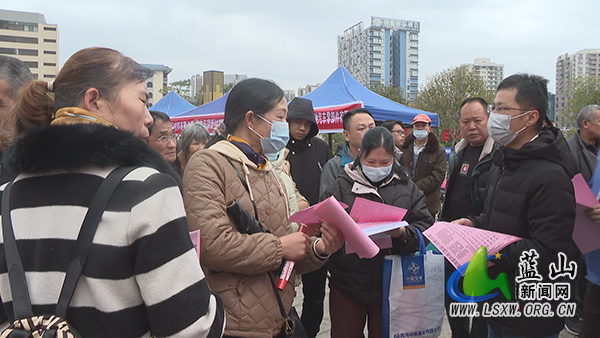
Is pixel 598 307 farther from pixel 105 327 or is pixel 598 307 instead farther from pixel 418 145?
pixel 418 145

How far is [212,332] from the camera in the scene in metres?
1.19

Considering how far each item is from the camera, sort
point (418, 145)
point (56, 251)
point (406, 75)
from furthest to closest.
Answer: point (406, 75) → point (418, 145) → point (56, 251)

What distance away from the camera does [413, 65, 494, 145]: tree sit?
95.0ft

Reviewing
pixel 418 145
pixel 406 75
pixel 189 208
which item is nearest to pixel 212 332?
pixel 189 208

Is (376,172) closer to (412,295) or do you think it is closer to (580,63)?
(412,295)

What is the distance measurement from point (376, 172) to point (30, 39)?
9173 centimetres

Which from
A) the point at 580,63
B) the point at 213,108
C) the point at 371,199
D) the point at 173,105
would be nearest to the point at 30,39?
the point at 173,105

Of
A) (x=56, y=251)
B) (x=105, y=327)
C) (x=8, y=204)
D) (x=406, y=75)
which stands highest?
(x=406, y=75)

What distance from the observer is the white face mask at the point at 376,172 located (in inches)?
113

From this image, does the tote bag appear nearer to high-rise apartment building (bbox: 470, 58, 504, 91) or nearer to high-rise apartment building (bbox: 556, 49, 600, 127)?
high-rise apartment building (bbox: 556, 49, 600, 127)

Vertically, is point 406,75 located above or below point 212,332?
above

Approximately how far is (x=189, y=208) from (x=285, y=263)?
54cm

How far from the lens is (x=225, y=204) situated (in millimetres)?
1935

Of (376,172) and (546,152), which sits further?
(376,172)
